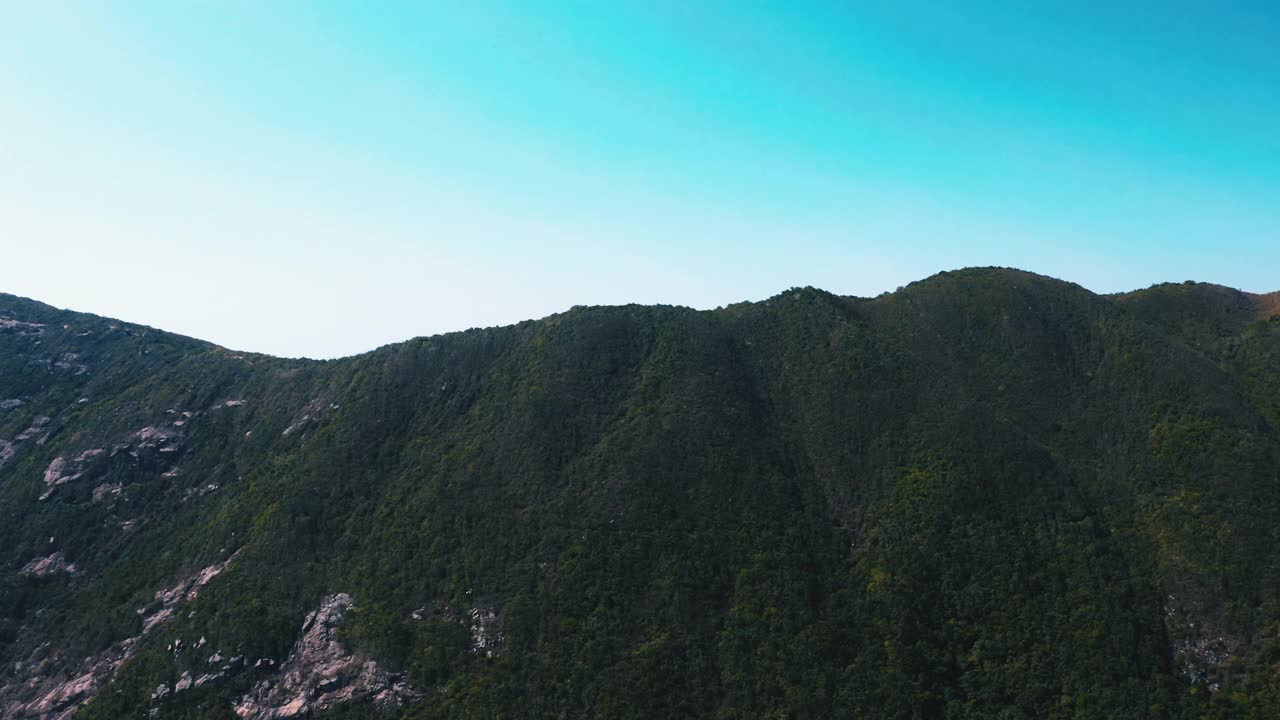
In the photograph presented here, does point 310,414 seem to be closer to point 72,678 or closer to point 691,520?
point 72,678

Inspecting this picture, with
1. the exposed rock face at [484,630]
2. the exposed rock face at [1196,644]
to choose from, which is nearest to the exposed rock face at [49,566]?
the exposed rock face at [484,630]

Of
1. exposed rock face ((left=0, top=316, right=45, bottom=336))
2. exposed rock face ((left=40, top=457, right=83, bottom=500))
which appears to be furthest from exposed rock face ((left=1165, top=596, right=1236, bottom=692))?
exposed rock face ((left=0, top=316, right=45, bottom=336))

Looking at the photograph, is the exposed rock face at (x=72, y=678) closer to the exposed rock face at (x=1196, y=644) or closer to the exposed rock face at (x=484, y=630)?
the exposed rock face at (x=484, y=630)

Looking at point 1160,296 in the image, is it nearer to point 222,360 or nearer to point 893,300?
point 893,300

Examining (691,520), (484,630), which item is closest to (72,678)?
(484,630)

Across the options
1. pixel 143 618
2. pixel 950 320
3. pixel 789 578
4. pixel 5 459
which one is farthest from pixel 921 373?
pixel 5 459
